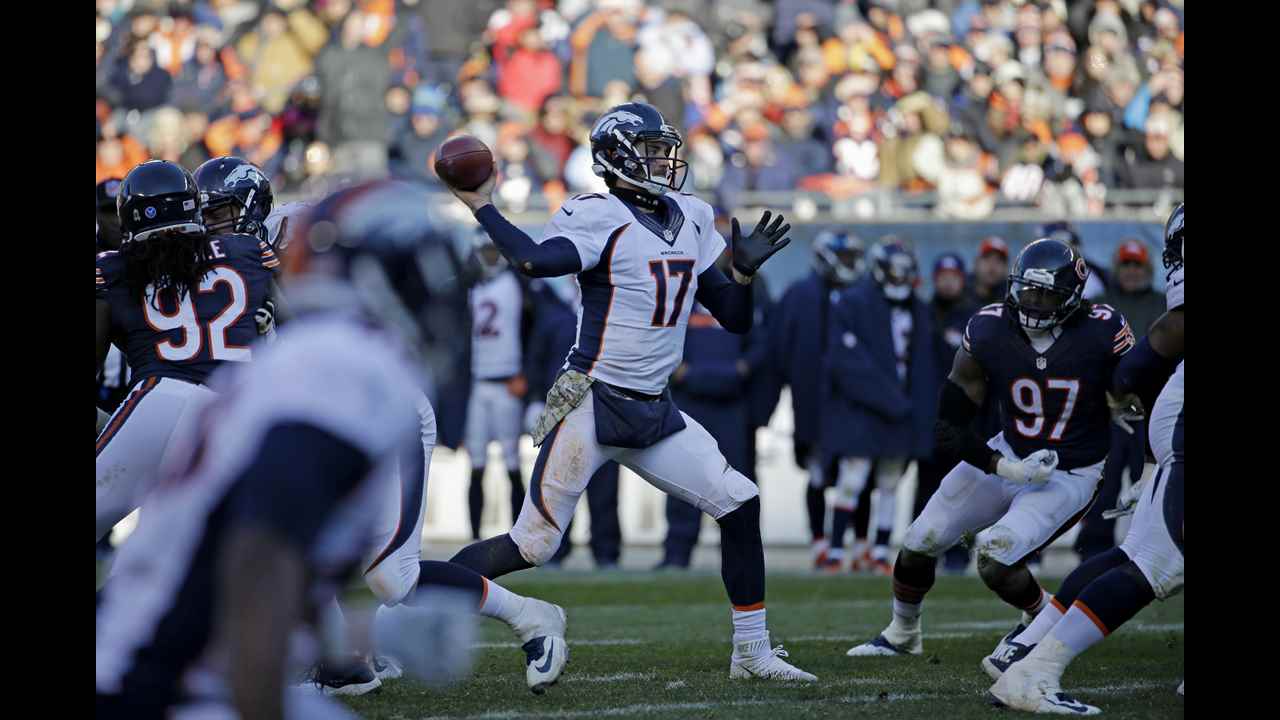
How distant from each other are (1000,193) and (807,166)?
1.67m

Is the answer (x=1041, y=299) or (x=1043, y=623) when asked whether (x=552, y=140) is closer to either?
(x=1041, y=299)

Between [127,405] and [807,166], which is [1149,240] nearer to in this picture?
[807,166]

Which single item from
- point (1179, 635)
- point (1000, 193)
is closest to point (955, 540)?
point (1179, 635)

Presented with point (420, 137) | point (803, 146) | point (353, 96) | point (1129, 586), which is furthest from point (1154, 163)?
point (1129, 586)

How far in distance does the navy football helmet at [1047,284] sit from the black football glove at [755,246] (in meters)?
0.91

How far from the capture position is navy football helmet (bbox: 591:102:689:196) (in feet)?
19.3

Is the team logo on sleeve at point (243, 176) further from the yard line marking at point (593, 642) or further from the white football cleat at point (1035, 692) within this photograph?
the white football cleat at point (1035, 692)

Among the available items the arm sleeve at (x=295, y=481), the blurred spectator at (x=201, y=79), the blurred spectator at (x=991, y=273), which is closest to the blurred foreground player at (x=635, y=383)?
the arm sleeve at (x=295, y=481)

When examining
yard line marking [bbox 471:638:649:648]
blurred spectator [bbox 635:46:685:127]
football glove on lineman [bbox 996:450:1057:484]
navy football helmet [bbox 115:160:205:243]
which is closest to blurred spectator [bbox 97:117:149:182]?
blurred spectator [bbox 635:46:685:127]

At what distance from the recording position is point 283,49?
16.6 m

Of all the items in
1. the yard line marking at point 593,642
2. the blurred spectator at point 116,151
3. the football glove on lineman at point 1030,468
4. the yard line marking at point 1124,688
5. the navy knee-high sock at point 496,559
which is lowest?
the yard line marking at point 593,642

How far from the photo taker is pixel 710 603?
8.73 metres

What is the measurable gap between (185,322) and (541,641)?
1.53m

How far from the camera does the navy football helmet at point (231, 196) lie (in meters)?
5.93
